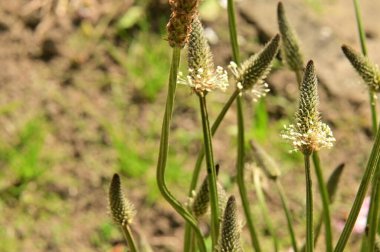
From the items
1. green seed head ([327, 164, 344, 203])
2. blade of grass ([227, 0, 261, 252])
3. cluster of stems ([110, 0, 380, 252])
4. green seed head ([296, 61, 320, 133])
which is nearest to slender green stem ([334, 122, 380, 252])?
cluster of stems ([110, 0, 380, 252])

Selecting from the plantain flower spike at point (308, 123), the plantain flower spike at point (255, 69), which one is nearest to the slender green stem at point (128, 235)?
the plantain flower spike at point (255, 69)

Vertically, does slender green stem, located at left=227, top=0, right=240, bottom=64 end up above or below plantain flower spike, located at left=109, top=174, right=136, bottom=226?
above

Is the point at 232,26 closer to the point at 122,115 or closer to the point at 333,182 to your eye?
the point at 333,182

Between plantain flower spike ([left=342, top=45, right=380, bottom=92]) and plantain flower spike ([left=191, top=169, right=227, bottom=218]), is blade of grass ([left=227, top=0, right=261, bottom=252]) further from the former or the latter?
plantain flower spike ([left=342, top=45, right=380, bottom=92])

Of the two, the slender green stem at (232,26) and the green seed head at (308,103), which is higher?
the slender green stem at (232,26)

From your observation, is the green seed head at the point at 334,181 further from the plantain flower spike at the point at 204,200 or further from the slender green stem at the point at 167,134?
the slender green stem at the point at 167,134

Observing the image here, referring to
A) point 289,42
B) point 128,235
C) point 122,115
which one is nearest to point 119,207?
point 128,235
